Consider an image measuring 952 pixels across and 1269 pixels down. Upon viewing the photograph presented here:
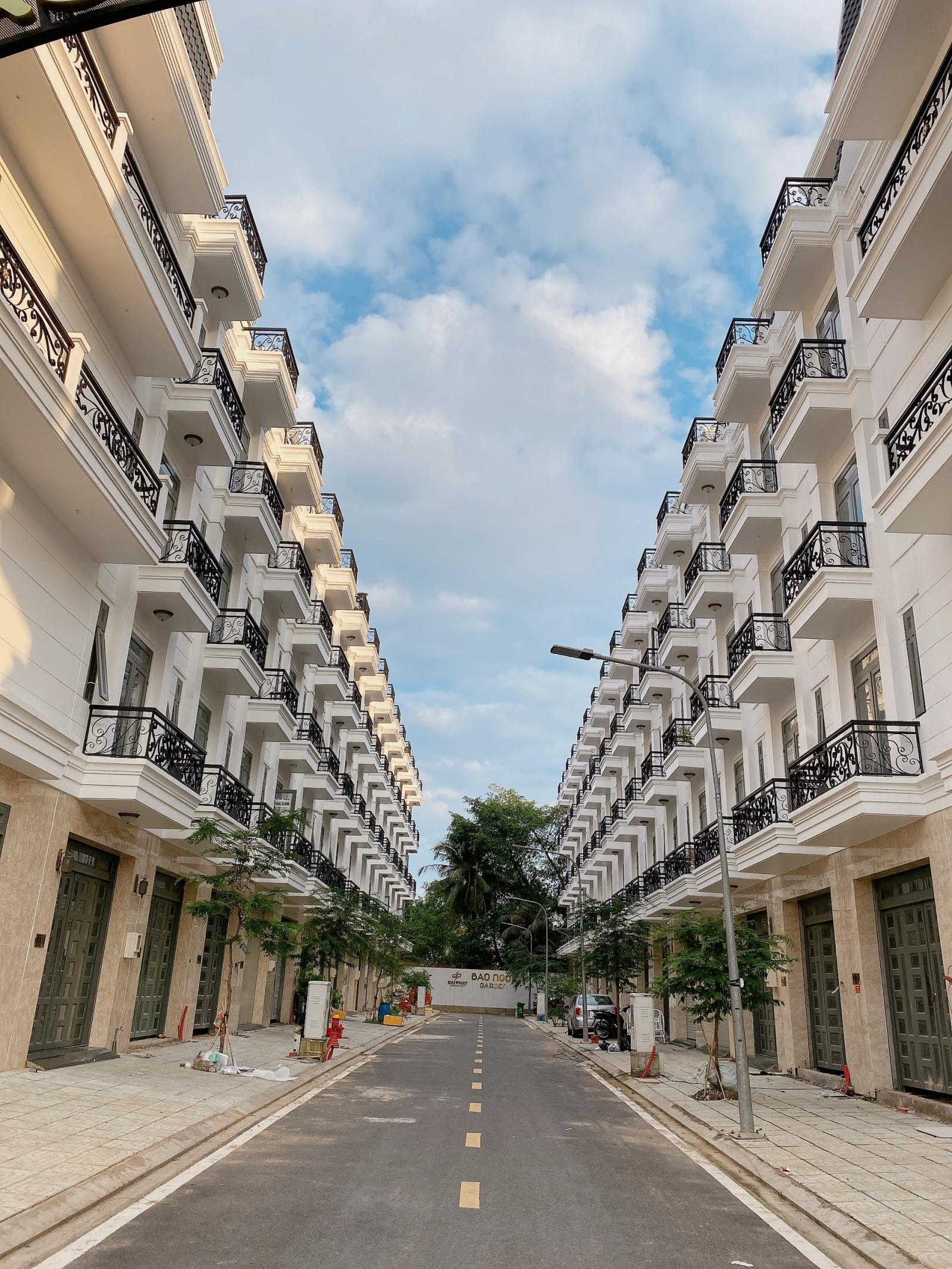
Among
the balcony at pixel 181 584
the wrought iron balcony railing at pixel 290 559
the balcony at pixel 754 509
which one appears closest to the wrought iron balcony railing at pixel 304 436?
the wrought iron balcony railing at pixel 290 559

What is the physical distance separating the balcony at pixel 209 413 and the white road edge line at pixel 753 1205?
13862 millimetres

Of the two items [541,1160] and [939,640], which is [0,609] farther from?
[939,640]

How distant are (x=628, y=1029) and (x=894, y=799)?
16204 mm

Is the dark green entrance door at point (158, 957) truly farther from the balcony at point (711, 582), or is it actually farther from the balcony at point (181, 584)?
the balcony at point (711, 582)

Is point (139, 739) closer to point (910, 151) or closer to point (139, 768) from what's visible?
point (139, 768)

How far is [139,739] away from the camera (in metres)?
15.4

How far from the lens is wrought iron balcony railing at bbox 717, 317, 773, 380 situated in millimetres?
23031

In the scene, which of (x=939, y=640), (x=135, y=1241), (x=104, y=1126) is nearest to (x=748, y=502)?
(x=939, y=640)

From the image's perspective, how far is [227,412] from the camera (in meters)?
19.2

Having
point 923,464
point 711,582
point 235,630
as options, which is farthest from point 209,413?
point 711,582

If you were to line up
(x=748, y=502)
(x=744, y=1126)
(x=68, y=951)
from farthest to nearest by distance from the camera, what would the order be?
(x=748, y=502), (x=68, y=951), (x=744, y=1126)

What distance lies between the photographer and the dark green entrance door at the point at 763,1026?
20906 millimetres

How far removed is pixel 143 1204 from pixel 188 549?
1256cm

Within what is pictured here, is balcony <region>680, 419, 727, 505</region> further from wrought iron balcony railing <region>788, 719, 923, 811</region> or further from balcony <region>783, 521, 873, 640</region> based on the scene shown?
wrought iron balcony railing <region>788, 719, 923, 811</region>
